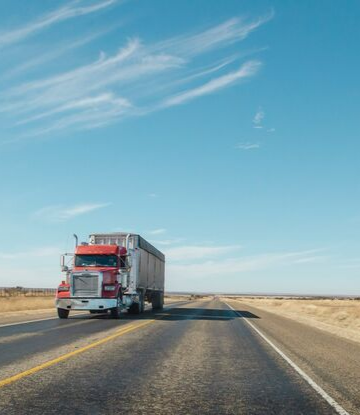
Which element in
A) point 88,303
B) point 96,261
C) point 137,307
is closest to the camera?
point 88,303

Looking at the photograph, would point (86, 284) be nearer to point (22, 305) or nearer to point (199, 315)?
point (199, 315)

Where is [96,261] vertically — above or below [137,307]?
above

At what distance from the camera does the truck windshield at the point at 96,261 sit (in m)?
24.2

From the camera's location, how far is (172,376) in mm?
8297

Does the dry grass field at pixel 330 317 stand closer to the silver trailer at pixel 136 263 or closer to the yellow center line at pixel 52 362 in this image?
the yellow center line at pixel 52 362

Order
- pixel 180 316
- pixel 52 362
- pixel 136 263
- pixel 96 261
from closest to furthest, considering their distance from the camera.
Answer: pixel 52 362, pixel 96 261, pixel 136 263, pixel 180 316

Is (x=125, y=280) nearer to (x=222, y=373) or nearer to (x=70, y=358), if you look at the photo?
(x=70, y=358)

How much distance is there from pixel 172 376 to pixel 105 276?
50.7 ft

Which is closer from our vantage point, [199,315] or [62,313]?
[62,313]

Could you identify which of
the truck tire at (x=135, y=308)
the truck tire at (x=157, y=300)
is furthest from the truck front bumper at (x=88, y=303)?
the truck tire at (x=157, y=300)

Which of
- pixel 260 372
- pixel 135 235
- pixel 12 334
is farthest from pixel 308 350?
pixel 135 235

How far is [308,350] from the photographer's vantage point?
1291cm

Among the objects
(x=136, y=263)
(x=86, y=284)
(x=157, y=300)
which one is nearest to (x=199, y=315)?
(x=136, y=263)

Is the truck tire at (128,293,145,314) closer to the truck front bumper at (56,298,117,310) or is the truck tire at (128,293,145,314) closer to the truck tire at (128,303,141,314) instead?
the truck tire at (128,303,141,314)
